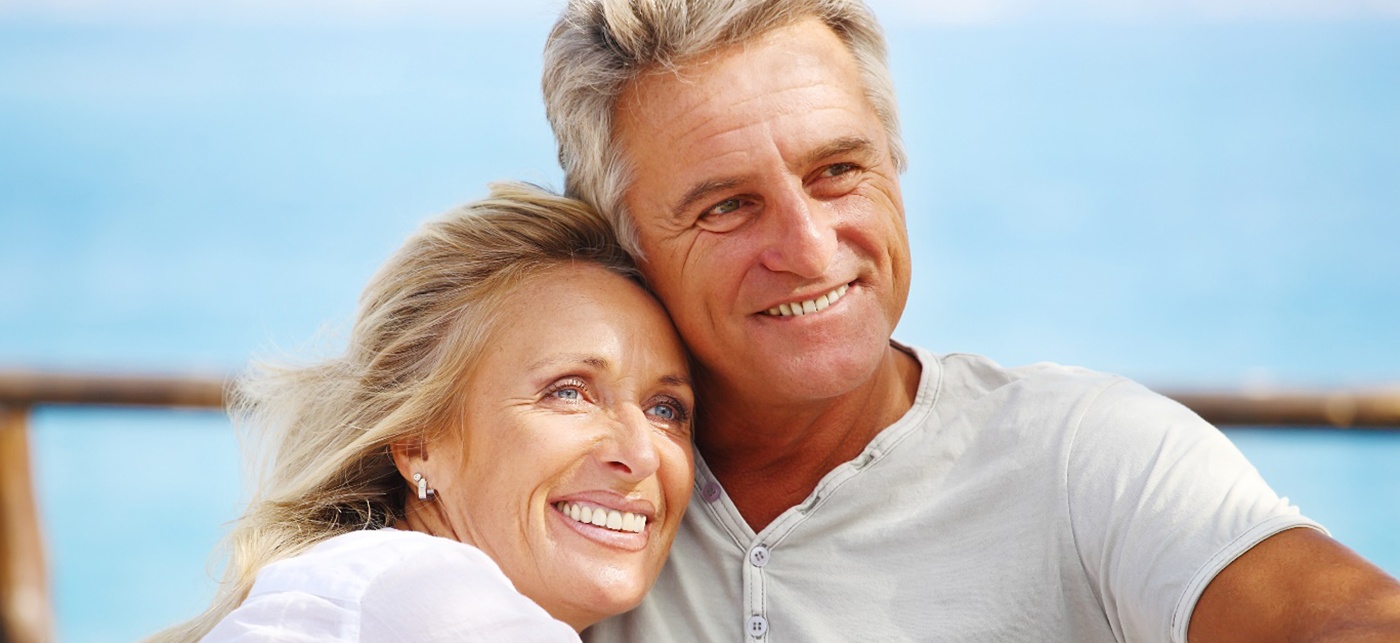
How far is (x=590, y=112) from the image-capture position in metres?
2.18

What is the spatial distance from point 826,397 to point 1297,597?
0.74 m

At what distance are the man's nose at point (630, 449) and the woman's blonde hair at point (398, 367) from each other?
258mm

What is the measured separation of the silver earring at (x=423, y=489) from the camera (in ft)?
6.82

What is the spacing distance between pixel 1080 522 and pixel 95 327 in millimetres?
17840

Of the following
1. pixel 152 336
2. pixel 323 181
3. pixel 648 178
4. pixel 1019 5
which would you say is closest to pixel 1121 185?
pixel 1019 5

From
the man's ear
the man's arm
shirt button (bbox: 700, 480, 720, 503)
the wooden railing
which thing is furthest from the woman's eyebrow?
the wooden railing

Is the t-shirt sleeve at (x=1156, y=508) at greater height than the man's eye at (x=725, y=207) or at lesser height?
lesser

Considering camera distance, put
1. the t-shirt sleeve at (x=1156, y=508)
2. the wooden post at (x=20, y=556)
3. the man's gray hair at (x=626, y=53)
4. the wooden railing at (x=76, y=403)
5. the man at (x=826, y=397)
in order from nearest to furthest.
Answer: the t-shirt sleeve at (x=1156, y=508)
the man at (x=826, y=397)
the man's gray hair at (x=626, y=53)
the wooden railing at (x=76, y=403)
the wooden post at (x=20, y=556)

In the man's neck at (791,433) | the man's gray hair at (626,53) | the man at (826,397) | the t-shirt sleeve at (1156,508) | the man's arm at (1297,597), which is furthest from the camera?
the man's neck at (791,433)

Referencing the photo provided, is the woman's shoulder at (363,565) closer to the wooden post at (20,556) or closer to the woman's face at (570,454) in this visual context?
the woman's face at (570,454)

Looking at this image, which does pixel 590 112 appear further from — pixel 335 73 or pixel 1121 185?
pixel 335 73

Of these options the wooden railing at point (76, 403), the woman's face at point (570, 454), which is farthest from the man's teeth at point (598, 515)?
the wooden railing at point (76, 403)

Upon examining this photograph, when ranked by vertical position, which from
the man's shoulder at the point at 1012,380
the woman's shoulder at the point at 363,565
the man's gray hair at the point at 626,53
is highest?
the man's gray hair at the point at 626,53

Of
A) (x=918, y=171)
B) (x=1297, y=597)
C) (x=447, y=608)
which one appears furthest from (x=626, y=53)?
(x=918, y=171)
